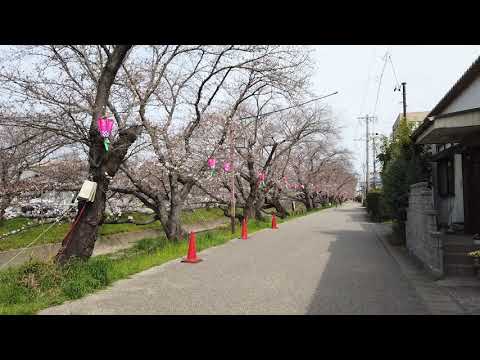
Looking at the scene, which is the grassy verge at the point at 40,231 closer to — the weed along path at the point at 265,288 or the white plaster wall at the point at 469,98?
the weed along path at the point at 265,288

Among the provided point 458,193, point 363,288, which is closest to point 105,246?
point 363,288

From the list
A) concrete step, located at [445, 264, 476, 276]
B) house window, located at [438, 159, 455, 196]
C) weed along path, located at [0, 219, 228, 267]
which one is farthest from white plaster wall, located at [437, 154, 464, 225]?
weed along path, located at [0, 219, 228, 267]

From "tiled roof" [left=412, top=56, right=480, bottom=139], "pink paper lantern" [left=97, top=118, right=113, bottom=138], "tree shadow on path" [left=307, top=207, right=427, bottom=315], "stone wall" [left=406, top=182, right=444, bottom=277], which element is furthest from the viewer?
"tiled roof" [left=412, top=56, right=480, bottom=139]

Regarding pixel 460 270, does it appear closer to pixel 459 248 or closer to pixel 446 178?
pixel 459 248

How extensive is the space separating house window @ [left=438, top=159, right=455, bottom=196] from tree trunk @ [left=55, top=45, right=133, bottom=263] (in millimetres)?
10814

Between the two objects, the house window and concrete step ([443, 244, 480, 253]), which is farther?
the house window

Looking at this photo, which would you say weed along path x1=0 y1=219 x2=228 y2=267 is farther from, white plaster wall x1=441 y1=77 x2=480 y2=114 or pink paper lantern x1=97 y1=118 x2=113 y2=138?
white plaster wall x1=441 y1=77 x2=480 y2=114

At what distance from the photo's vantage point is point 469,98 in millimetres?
11500

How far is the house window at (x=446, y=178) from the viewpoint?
12866mm

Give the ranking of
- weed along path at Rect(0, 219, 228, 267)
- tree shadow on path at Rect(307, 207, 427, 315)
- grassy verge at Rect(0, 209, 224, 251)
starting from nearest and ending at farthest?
tree shadow on path at Rect(307, 207, 427, 315), weed along path at Rect(0, 219, 228, 267), grassy verge at Rect(0, 209, 224, 251)

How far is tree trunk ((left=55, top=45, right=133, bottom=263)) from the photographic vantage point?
8344 millimetres

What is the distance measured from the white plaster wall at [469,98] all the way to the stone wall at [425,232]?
349cm

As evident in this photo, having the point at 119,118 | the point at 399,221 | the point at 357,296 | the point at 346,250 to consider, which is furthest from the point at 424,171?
the point at 119,118
